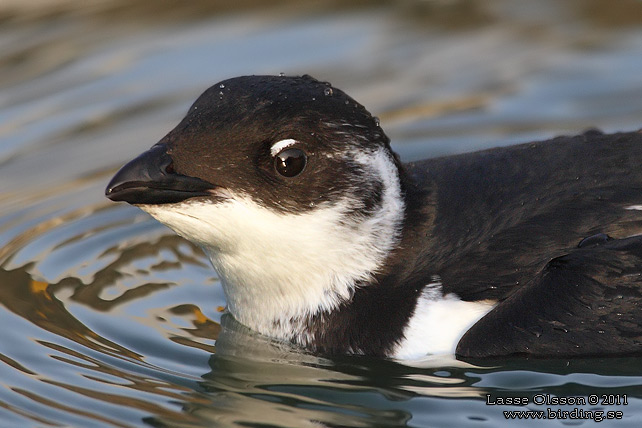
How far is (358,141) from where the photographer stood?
763 centimetres

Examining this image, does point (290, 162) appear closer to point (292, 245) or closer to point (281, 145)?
point (281, 145)

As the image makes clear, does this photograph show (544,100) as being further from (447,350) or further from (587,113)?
(447,350)

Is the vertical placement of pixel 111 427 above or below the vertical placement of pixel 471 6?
below

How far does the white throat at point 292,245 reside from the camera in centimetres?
746

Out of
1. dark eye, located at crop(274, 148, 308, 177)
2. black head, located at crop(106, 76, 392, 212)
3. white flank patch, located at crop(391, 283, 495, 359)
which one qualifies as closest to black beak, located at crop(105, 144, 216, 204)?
black head, located at crop(106, 76, 392, 212)

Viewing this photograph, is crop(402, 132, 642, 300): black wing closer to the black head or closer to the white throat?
the white throat

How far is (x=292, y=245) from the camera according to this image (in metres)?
7.64

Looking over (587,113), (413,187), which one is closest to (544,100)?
(587,113)

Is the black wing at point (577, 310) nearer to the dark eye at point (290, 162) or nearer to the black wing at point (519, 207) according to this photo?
the black wing at point (519, 207)

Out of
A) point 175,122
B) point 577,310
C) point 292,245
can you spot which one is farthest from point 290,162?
point 175,122

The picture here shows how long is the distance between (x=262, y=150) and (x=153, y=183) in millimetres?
643

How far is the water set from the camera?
24.6 ft

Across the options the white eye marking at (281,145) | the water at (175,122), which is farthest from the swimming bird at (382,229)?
the water at (175,122)

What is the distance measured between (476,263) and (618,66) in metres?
5.63
